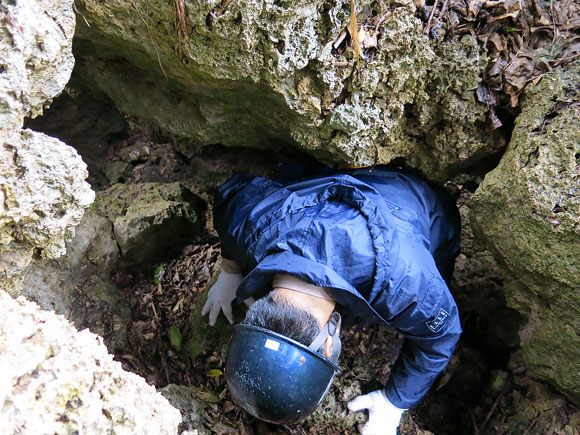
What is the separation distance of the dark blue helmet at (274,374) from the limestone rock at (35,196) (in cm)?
97

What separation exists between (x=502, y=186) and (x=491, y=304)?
4.54 ft

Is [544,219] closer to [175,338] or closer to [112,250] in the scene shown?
[175,338]

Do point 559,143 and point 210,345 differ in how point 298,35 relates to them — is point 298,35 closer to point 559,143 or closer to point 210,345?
point 559,143

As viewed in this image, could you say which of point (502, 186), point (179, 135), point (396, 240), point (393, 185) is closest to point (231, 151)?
point (179, 135)

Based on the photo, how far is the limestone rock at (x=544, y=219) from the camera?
7.23 feet

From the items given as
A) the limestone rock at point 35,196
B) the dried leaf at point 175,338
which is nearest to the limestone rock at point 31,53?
the limestone rock at point 35,196

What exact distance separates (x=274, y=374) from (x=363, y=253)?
755 millimetres

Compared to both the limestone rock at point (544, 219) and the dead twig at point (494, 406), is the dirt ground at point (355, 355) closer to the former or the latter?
the dead twig at point (494, 406)

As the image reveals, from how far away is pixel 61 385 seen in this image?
131 centimetres

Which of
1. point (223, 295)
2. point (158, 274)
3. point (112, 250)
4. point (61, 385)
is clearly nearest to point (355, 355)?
point (223, 295)

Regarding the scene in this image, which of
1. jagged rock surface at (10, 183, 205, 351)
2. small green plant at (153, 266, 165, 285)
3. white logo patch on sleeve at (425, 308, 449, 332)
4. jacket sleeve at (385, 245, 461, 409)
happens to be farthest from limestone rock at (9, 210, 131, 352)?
white logo patch on sleeve at (425, 308, 449, 332)

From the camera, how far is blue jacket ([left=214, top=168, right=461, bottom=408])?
2240 mm

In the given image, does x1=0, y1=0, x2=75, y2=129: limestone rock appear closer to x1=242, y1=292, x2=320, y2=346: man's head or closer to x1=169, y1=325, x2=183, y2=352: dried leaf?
x1=242, y1=292, x2=320, y2=346: man's head

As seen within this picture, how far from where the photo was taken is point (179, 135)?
3125mm
